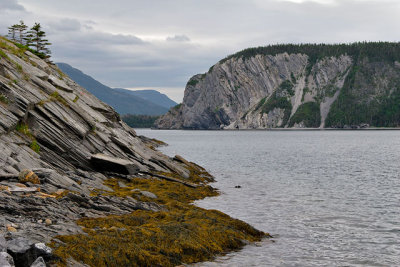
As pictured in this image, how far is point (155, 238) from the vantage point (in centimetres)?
1808

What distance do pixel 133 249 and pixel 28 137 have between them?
17.9 metres

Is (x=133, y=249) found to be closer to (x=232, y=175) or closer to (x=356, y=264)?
(x=356, y=264)

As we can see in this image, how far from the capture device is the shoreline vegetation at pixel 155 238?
50.5ft

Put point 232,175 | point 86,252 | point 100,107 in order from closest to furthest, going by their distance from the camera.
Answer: point 86,252 → point 100,107 → point 232,175

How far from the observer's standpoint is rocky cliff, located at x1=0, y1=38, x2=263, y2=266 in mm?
15328

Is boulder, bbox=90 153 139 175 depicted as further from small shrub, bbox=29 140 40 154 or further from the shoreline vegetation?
the shoreline vegetation

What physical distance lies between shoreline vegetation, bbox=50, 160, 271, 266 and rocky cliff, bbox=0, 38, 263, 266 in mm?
82

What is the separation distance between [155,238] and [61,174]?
13.9 m

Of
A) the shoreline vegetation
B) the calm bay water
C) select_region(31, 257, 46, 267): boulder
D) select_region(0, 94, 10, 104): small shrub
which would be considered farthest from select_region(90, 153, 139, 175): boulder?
select_region(31, 257, 46, 267): boulder

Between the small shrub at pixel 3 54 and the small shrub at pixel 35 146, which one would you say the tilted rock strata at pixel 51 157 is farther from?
the small shrub at pixel 35 146

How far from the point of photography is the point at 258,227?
24516 millimetres

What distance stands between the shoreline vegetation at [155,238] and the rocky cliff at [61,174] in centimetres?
8

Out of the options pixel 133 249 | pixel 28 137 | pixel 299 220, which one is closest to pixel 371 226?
pixel 299 220

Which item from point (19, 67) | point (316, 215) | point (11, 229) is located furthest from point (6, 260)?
point (19, 67)
